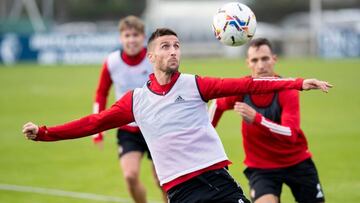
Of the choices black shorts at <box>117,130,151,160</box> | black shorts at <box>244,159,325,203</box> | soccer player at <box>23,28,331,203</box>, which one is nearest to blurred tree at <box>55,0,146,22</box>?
black shorts at <box>117,130,151,160</box>

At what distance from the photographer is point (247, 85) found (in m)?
6.59

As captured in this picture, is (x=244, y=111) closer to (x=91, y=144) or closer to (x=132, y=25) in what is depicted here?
(x=132, y=25)

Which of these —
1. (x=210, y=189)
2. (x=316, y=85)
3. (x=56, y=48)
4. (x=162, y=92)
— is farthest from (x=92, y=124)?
(x=56, y=48)

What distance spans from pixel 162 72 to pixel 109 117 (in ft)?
2.01

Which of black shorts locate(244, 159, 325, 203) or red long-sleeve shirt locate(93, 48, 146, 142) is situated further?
red long-sleeve shirt locate(93, 48, 146, 142)

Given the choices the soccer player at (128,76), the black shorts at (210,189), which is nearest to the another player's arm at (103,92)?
the soccer player at (128,76)

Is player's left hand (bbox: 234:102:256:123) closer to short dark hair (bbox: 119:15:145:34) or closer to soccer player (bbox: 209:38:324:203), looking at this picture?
soccer player (bbox: 209:38:324:203)

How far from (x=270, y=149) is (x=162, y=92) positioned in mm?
1861

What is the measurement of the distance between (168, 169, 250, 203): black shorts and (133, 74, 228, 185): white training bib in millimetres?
96

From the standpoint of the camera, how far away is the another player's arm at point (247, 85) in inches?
253

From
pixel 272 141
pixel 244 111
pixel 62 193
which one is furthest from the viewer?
pixel 62 193

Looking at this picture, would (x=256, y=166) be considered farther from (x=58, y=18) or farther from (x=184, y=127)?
(x=58, y=18)

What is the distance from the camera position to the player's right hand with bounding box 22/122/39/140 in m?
6.72

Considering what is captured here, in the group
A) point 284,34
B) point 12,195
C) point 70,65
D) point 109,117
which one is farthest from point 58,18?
point 109,117
